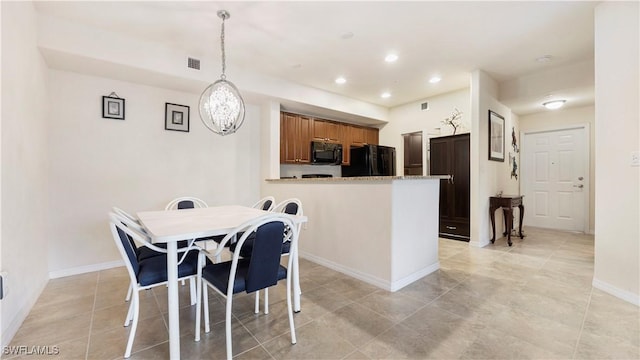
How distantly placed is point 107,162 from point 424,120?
17.0ft

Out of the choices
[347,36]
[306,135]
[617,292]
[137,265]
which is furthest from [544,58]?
[137,265]

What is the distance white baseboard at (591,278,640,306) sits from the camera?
2301 mm

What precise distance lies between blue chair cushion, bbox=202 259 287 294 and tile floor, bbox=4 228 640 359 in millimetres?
403

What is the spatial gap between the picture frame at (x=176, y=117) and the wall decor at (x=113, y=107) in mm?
500

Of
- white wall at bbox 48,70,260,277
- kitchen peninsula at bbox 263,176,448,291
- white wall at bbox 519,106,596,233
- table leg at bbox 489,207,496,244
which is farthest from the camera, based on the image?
white wall at bbox 519,106,596,233

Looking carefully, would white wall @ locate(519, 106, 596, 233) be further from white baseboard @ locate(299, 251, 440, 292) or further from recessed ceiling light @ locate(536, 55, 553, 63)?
white baseboard @ locate(299, 251, 440, 292)

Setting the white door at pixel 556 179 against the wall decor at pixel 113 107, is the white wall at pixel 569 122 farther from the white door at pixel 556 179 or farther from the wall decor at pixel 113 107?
the wall decor at pixel 113 107

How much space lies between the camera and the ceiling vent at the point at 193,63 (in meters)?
3.46

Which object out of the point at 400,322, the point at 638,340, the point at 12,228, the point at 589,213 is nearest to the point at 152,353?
the point at 12,228

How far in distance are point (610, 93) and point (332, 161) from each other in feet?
12.5

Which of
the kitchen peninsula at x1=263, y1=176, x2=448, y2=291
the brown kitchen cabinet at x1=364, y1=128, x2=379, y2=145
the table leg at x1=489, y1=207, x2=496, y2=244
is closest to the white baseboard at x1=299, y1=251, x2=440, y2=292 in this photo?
the kitchen peninsula at x1=263, y1=176, x2=448, y2=291

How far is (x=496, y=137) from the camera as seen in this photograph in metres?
4.62

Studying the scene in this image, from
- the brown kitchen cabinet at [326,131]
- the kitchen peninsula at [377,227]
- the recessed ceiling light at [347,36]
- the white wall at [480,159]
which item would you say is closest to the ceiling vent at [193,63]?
the recessed ceiling light at [347,36]

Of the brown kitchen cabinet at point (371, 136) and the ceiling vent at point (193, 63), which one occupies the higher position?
the ceiling vent at point (193, 63)
